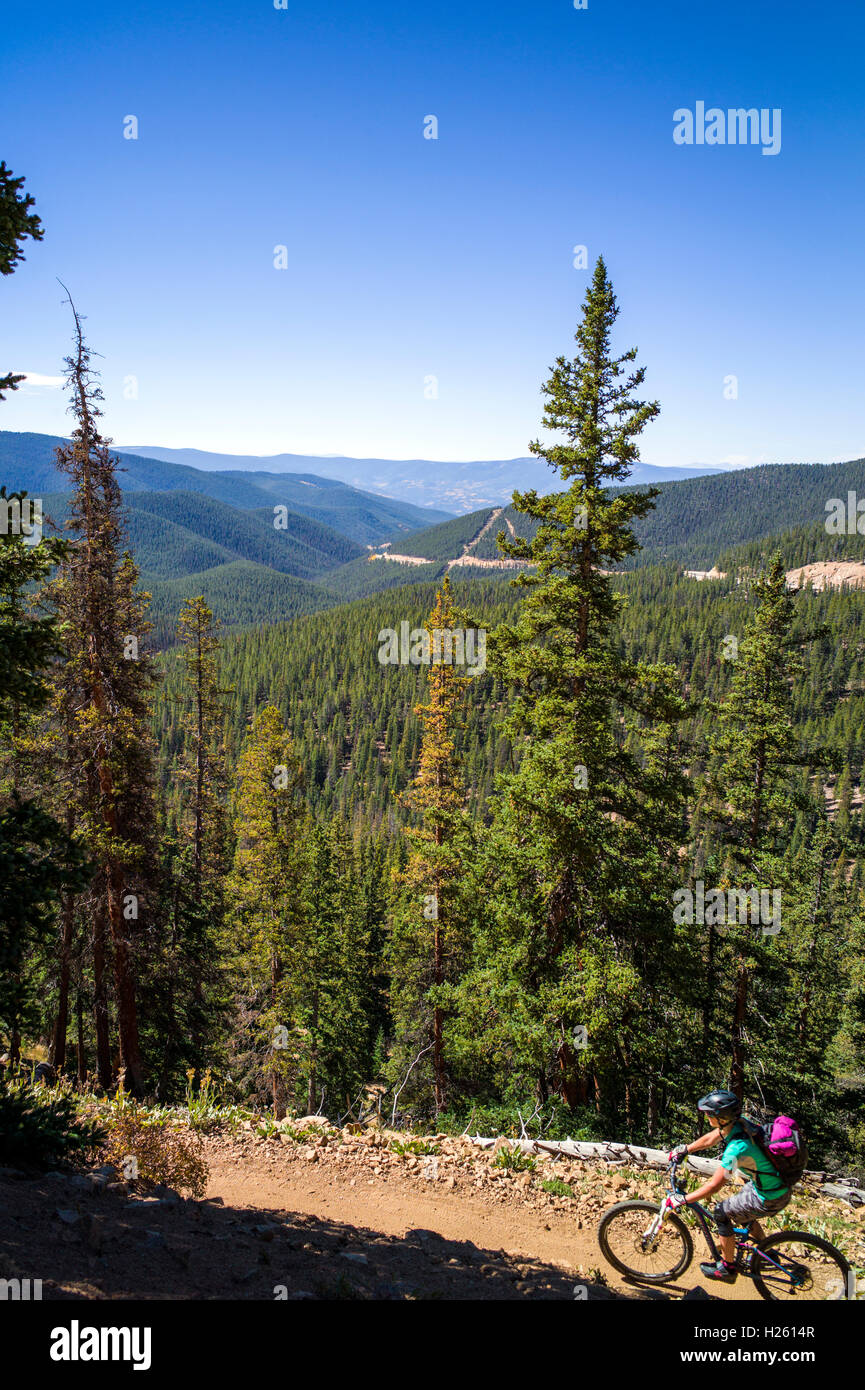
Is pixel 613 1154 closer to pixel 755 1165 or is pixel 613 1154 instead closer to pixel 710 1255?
pixel 710 1255

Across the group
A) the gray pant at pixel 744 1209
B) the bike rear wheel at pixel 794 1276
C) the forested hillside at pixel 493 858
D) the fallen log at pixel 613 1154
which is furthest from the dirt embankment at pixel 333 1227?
the forested hillside at pixel 493 858

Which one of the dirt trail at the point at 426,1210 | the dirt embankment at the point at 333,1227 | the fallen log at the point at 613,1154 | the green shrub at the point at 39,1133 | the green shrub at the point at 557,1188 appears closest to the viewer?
the dirt embankment at the point at 333,1227

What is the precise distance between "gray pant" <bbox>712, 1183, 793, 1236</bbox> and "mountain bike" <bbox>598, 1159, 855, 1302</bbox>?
0.10m

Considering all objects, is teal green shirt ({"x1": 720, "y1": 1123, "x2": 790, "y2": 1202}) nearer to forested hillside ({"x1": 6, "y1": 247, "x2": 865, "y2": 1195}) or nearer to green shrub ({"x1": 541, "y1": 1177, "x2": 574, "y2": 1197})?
green shrub ({"x1": 541, "y1": 1177, "x2": 574, "y2": 1197})

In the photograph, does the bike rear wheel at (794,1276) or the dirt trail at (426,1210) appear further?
the dirt trail at (426,1210)

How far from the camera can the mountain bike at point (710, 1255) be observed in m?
5.84

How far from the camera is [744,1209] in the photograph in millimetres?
5809

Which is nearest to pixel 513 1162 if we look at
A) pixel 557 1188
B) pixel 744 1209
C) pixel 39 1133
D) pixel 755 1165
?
pixel 557 1188

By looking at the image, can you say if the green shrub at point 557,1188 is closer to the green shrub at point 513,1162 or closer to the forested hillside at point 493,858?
the green shrub at point 513,1162

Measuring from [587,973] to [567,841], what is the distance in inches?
83.4

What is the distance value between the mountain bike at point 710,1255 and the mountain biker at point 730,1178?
98 millimetres

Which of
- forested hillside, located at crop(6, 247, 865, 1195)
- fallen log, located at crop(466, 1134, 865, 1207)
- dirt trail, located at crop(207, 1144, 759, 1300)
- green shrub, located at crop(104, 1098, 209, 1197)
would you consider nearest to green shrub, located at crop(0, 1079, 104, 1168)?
green shrub, located at crop(104, 1098, 209, 1197)

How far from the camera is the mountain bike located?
5.84m

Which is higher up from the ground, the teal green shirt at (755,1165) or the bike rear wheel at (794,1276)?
the teal green shirt at (755,1165)
